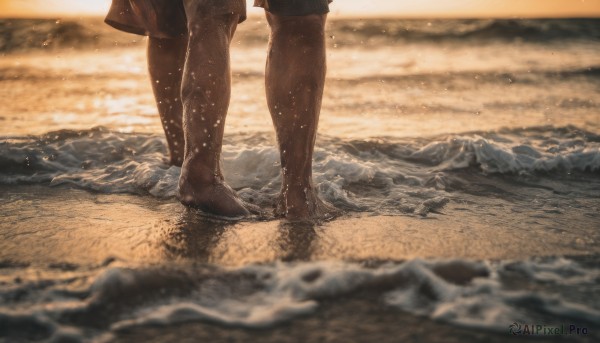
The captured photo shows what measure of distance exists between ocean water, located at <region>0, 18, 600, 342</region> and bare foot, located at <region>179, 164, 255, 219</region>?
7 cm

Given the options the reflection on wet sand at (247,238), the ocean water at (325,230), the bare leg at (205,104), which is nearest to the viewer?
the ocean water at (325,230)

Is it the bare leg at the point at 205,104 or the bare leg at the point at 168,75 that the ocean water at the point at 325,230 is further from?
the bare leg at the point at 168,75

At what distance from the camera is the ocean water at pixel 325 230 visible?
1.33m

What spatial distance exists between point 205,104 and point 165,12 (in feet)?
2.15

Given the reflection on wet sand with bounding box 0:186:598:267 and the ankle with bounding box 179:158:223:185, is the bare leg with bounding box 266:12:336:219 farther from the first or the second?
the ankle with bounding box 179:158:223:185

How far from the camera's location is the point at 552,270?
160 cm

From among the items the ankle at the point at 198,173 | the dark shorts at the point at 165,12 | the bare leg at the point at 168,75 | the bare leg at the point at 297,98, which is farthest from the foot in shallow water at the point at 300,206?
the bare leg at the point at 168,75

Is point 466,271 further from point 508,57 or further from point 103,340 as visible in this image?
point 508,57

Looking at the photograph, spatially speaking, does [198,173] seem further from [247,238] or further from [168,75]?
[168,75]

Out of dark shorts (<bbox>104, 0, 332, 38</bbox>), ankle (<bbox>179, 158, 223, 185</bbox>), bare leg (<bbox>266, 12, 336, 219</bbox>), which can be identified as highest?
dark shorts (<bbox>104, 0, 332, 38</bbox>)

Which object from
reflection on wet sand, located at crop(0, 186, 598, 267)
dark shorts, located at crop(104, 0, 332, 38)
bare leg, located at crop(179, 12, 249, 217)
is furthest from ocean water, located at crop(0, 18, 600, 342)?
dark shorts, located at crop(104, 0, 332, 38)

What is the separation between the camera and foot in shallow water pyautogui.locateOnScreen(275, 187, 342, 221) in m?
2.10

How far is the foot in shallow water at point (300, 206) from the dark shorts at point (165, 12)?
61cm

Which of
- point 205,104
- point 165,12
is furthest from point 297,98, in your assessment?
point 165,12
